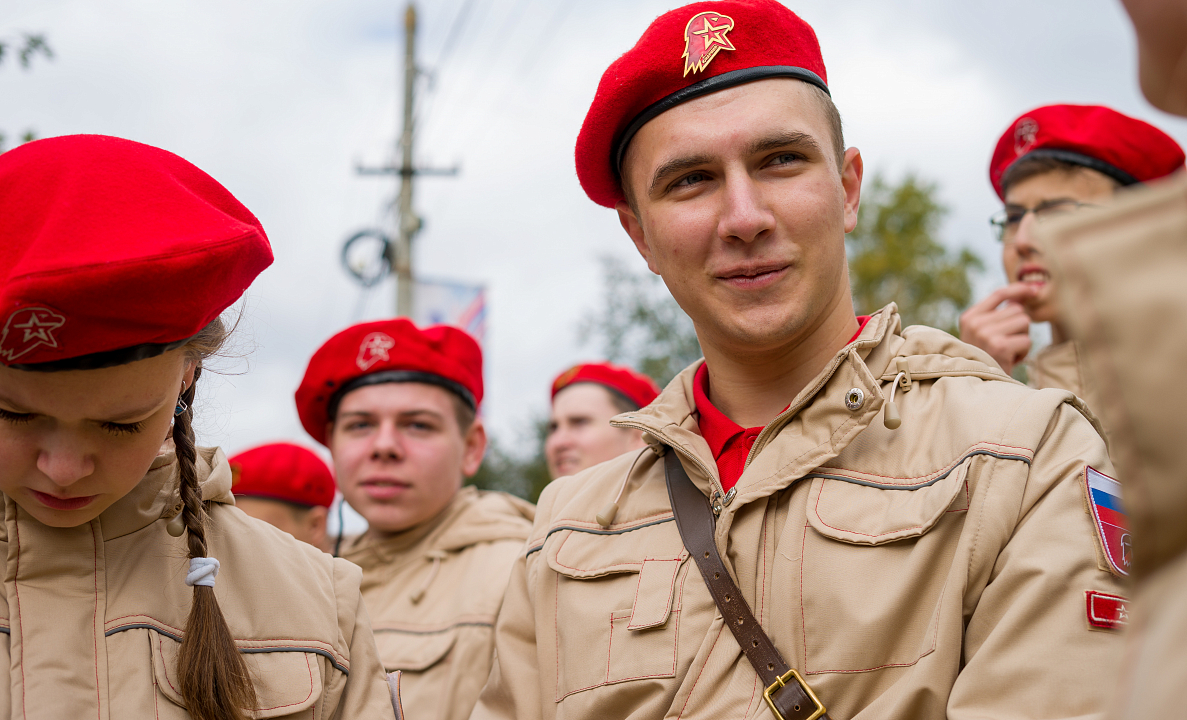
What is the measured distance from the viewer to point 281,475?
5.15 metres

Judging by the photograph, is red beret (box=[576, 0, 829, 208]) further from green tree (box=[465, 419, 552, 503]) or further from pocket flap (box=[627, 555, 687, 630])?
green tree (box=[465, 419, 552, 503])

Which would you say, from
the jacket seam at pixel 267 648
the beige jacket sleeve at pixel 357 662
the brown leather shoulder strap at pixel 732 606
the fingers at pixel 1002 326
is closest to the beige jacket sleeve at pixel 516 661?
the beige jacket sleeve at pixel 357 662

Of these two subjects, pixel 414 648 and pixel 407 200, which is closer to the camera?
pixel 414 648

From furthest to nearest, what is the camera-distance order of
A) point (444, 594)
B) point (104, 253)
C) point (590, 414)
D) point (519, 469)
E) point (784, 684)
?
point (519, 469) < point (590, 414) < point (444, 594) < point (784, 684) < point (104, 253)

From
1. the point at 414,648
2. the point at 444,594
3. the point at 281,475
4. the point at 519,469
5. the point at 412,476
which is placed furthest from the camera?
the point at 519,469

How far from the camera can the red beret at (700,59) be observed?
227 centimetres

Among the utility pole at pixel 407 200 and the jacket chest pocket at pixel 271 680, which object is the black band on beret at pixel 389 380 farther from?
the utility pole at pixel 407 200

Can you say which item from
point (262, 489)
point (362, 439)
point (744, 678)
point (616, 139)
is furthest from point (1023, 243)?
point (262, 489)

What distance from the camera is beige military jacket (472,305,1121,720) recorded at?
1.69 metres

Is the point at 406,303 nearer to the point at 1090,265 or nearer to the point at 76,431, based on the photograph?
the point at 76,431

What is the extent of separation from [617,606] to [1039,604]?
2.97ft

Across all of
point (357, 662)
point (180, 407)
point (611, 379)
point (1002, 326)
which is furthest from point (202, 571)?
point (611, 379)

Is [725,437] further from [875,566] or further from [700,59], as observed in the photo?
[700,59]

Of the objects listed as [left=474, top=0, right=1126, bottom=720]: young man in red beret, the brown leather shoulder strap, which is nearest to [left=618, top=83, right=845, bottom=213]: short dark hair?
[left=474, top=0, right=1126, bottom=720]: young man in red beret
